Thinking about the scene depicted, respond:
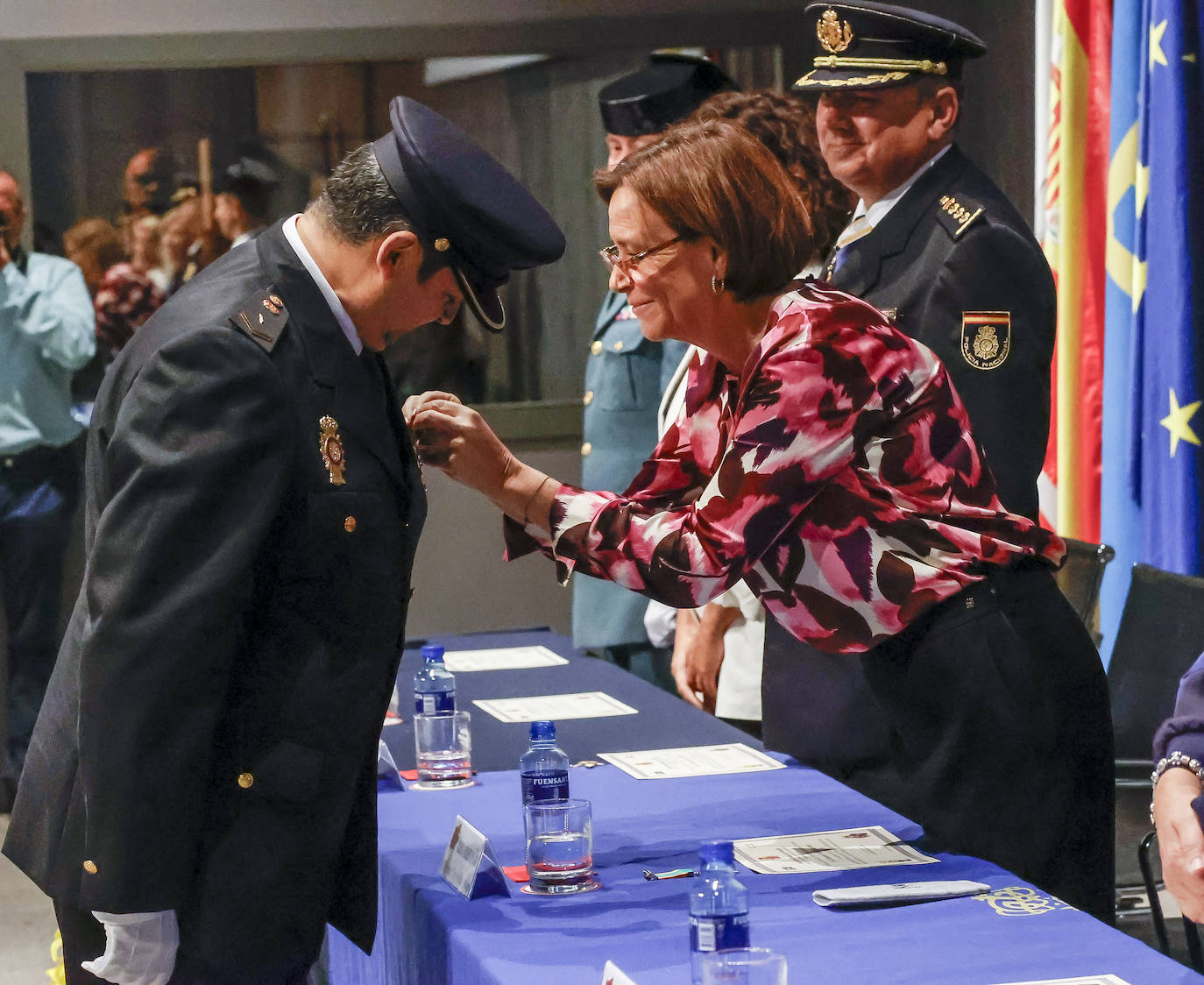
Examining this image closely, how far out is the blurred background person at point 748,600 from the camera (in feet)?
9.07

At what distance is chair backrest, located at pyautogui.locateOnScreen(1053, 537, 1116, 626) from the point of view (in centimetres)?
319

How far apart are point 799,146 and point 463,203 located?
138 centimetres

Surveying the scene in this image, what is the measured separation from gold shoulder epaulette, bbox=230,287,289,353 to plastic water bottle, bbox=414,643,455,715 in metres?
0.98

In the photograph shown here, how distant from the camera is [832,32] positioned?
2824 mm

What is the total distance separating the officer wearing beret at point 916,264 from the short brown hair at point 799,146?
0.03m

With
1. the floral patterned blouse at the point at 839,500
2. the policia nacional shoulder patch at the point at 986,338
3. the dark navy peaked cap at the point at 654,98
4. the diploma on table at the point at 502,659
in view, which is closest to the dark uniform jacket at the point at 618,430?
the diploma on table at the point at 502,659

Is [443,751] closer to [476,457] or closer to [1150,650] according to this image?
[476,457]

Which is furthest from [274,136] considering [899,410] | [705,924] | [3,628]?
[705,924]

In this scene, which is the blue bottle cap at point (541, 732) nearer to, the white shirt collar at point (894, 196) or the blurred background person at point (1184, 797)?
the blurred background person at point (1184, 797)

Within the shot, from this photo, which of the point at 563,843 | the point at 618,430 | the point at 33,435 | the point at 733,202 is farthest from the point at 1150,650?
the point at 33,435

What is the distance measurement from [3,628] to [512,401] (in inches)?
72.8

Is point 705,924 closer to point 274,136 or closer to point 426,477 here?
point 426,477

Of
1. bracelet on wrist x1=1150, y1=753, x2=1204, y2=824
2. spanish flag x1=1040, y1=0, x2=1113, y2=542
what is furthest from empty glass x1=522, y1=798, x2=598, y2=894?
spanish flag x1=1040, y1=0, x2=1113, y2=542

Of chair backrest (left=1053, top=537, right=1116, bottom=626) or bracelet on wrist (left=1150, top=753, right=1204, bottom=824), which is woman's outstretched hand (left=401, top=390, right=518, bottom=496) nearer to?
bracelet on wrist (left=1150, top=753, right=1204, bottom=824)
